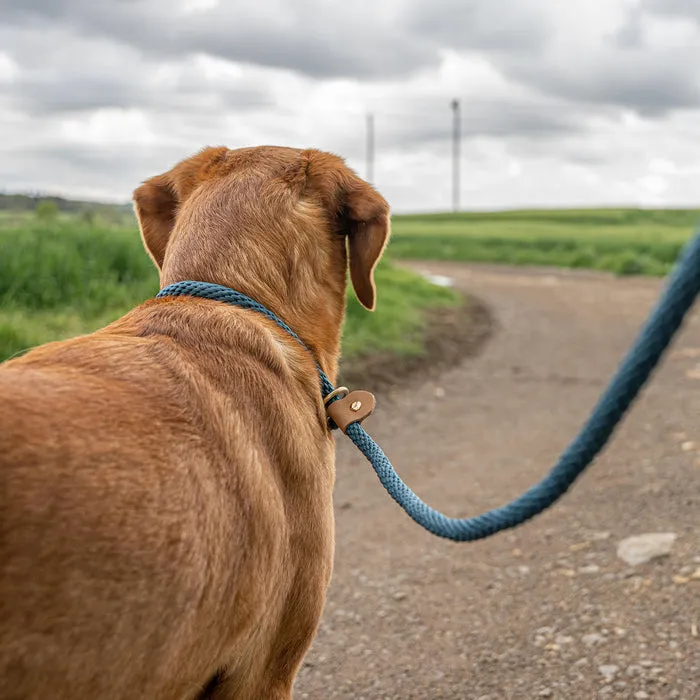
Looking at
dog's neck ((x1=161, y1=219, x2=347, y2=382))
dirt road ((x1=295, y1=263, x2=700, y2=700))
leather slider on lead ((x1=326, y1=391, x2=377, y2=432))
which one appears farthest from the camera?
dirt road ((x1=295, y1=263, x2=700, y2=700))

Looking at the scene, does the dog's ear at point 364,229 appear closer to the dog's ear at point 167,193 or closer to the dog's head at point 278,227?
the dog's head at point 278,227

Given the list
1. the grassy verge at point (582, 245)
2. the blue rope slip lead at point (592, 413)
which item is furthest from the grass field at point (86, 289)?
the grassy verge at point (582, 245)

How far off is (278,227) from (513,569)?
2.55 m

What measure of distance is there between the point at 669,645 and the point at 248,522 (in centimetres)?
232

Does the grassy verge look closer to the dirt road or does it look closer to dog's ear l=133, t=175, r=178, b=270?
the dirt road

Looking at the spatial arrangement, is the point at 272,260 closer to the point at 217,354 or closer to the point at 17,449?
the point at 217,354

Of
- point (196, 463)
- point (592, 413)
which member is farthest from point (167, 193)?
point (592, 413)

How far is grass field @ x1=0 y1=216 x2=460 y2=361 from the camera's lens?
764 cm

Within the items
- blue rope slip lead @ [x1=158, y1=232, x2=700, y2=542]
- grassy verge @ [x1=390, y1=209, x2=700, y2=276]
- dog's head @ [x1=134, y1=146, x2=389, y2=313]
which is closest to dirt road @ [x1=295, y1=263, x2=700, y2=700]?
blue rope slip lead @ [x1=158, y1=232, x2=700, y2=542]

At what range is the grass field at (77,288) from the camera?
7.64 m

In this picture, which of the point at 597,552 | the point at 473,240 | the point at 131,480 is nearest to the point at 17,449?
the point at 131,480

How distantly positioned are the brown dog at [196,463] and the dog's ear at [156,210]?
0.08 metres

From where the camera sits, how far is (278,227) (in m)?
2.54

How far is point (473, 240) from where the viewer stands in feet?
132
